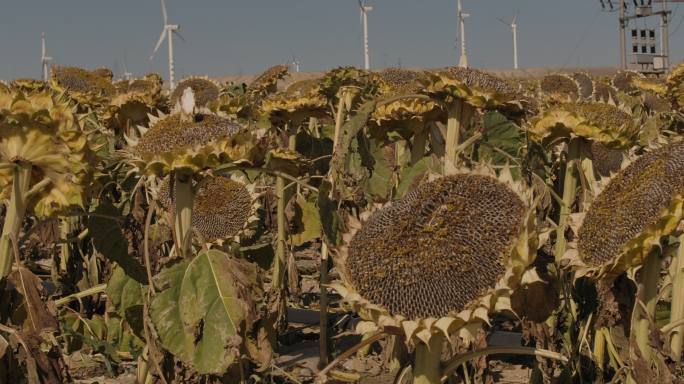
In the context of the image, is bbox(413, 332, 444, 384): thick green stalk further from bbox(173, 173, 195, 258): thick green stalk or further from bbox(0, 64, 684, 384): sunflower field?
bbox(173, 173, 195, 258): thick green stalk

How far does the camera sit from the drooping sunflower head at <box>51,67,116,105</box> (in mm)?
8887

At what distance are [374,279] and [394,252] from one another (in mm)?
105

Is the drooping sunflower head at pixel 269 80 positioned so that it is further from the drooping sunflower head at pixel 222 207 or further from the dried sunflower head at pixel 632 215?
the dried sunflower head at pixel 632 215

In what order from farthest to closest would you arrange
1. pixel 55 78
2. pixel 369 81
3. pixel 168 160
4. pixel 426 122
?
pixel 55 78 < pixel 369 81 < pixel 426 122 < pixel 168 160

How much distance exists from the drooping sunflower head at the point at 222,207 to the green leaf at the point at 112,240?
1.13 meters

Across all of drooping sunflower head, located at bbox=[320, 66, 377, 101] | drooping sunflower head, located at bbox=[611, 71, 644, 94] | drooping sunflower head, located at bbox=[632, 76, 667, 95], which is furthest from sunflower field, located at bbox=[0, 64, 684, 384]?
drooping sunflower head, located at bbox=[611, 71, 644, 94]

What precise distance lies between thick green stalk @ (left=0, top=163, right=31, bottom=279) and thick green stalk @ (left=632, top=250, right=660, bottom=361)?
222 centimetres

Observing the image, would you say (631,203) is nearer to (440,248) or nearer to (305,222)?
(440,248)

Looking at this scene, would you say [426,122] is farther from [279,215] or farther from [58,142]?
[58,142]

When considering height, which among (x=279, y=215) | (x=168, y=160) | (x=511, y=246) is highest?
(x=168, y=160)

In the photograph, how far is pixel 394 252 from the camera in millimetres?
2951

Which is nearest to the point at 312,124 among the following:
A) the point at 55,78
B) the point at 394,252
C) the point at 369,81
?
the point at 369,81

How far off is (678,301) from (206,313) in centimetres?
172

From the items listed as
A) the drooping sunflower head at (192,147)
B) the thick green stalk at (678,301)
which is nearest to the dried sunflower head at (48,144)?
the drooping sunflower head at (192,147)
